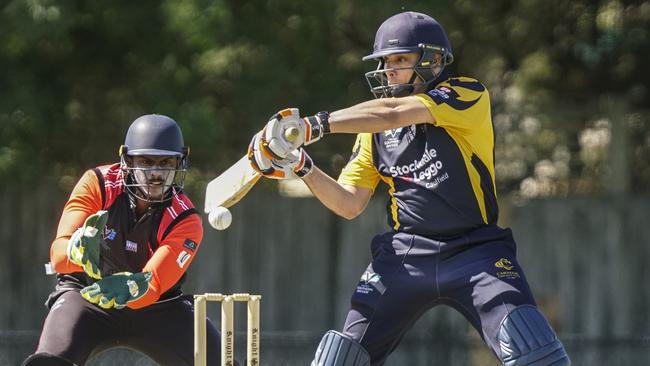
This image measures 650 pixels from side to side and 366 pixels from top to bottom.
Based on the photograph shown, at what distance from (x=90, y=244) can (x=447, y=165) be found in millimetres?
1399

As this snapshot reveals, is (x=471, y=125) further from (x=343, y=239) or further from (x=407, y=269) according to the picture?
(x=343, y=239)

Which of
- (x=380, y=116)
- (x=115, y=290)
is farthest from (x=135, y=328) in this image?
(x=380, y=116)

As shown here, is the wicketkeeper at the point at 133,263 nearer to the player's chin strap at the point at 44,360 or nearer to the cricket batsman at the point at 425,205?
the player's chin strap at the point at 44,360

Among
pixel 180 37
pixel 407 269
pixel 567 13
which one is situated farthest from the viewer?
pixel 567 13

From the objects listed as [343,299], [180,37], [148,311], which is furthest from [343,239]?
[148,311]

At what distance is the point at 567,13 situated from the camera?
1021 cm

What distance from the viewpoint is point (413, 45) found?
16.8 feet

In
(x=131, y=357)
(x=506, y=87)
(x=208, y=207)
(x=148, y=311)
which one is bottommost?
(x=131, y=357)

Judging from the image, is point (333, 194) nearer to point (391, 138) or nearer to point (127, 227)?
point (391, 138)

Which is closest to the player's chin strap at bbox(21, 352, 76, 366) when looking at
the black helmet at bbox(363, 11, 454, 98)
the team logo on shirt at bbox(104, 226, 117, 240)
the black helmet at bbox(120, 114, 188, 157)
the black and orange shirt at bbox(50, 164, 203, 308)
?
the black and orange shirt at bbox(50, 164, 203, 308)

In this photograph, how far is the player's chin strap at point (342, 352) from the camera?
494 centimetres

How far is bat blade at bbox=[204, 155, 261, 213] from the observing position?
509cm

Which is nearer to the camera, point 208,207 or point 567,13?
point 208,207

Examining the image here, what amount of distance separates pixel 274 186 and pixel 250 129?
34.8 inches
